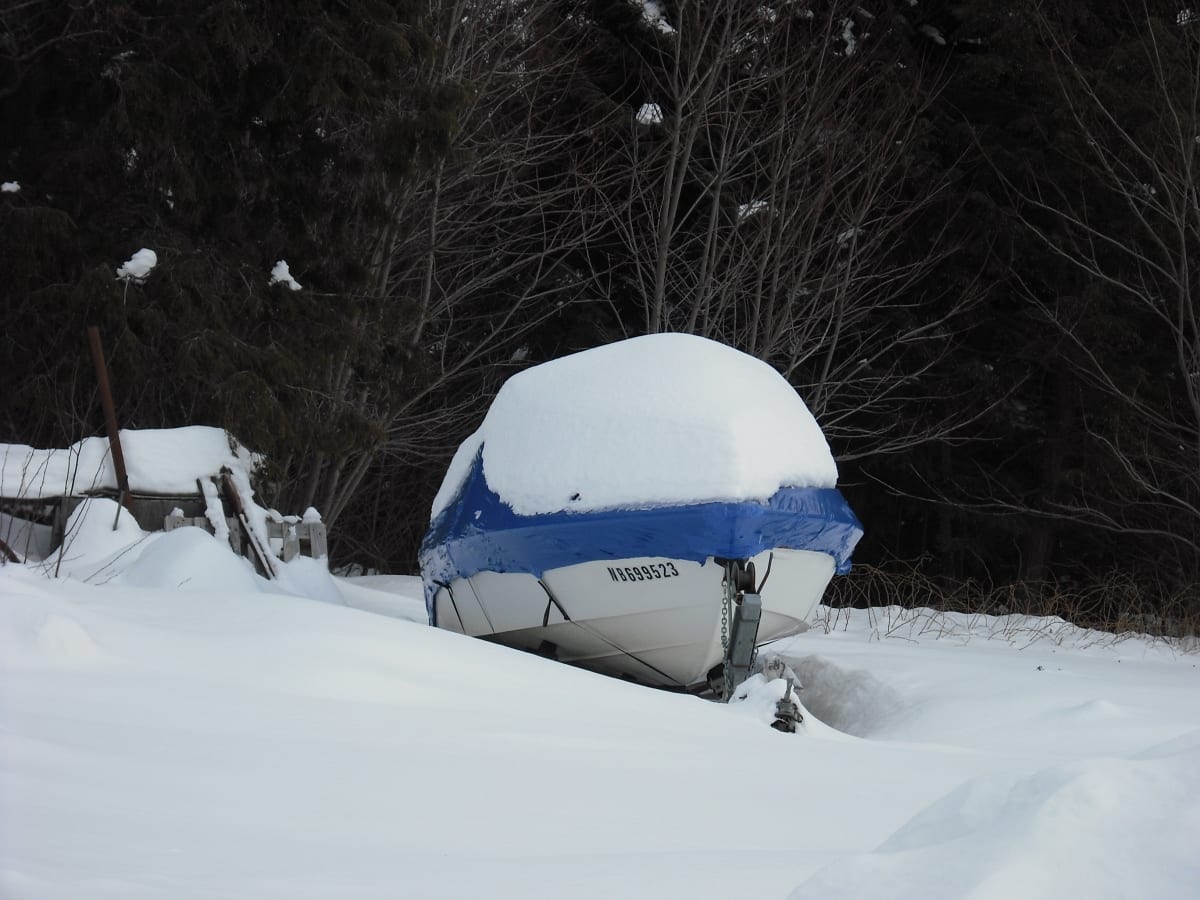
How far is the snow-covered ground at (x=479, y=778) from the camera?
166cm

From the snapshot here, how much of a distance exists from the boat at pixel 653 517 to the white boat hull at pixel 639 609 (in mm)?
10

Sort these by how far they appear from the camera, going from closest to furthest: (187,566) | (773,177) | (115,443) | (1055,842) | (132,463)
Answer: (1055,842) < (187,566) < (115,443) < (132,463) < (773,177)

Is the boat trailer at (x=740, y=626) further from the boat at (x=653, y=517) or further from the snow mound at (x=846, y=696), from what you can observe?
the snow mound at (x=846, y=696)

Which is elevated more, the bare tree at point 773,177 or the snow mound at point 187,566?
the bare tree at point 773,177

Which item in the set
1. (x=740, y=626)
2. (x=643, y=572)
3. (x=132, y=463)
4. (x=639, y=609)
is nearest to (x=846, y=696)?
(x=740, y=626)

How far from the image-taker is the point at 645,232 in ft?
45.8

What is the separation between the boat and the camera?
6387mm

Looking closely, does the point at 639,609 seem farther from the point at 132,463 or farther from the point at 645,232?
the point at 645,232

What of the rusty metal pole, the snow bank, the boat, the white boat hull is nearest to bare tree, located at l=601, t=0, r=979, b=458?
the snow bank

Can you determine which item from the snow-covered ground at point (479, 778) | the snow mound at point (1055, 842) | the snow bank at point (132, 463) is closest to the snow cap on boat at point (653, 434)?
the snow-covered ground at point (479, 778)

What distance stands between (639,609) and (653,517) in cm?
62

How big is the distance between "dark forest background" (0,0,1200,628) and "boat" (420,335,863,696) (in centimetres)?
320

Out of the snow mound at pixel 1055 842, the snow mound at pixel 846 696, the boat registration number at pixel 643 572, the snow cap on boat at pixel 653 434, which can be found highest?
the snow mound at pixel 1055 842

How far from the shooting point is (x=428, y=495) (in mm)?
18406
